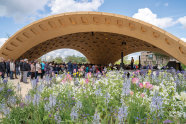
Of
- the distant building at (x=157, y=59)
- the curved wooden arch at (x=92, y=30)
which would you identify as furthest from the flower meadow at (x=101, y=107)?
the distant building at (x=157, y=59)

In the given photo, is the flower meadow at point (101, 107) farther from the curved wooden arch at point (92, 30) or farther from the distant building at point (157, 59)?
the distant building at point (157, 59)

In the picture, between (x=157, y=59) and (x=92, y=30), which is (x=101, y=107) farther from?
(x=157, y=59)

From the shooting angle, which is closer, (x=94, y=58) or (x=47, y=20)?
(x=47, y=20)

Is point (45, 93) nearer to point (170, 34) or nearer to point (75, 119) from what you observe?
point (75, 119)

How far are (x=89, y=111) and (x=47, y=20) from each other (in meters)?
13.3

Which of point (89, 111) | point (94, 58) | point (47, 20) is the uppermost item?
point (47, 20)

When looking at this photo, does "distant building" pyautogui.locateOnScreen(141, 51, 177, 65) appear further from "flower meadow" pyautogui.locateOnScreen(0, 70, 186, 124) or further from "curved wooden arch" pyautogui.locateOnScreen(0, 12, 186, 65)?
"flower meadow" pyautogui.locateOnScreen(0, 70, 186, 124)

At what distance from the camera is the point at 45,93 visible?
525 cm

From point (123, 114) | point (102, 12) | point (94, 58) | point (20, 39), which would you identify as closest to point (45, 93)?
point (123, 114)

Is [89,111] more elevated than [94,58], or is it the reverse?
[94,58]

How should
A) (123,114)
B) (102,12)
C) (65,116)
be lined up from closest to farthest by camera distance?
1. (123,114)
2. (65,116)
3. (102,12)

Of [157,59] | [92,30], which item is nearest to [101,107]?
[92,30]

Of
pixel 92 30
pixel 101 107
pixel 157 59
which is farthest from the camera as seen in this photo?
pixel 157 59

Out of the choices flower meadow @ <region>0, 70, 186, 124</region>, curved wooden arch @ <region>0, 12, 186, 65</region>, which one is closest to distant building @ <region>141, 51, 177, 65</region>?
curved wooden arch @ <region>0, 12, 186, 65</region>
